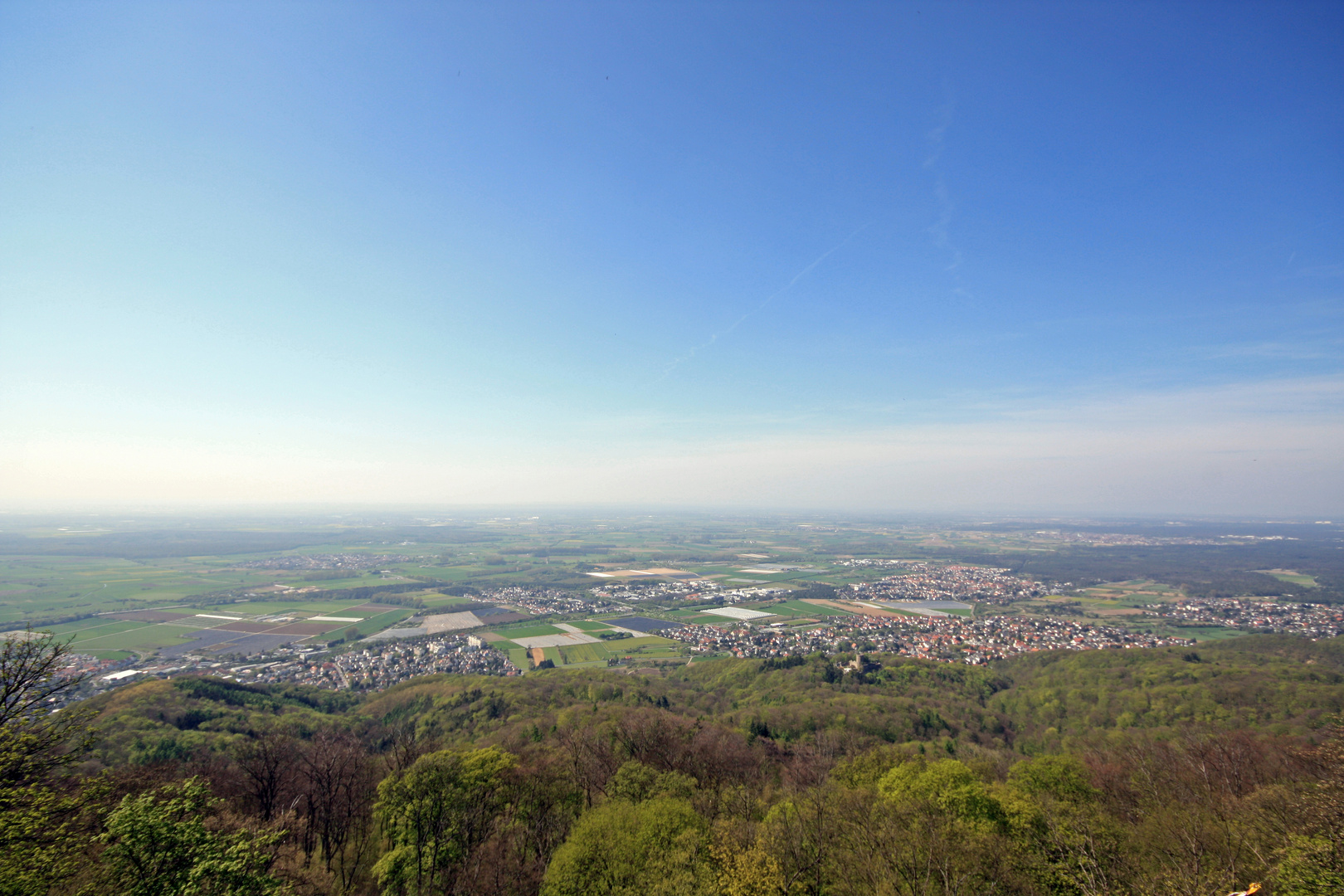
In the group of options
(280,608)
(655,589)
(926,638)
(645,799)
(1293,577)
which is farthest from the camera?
(1293,577)

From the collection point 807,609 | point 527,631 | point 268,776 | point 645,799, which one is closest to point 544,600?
point 527,631

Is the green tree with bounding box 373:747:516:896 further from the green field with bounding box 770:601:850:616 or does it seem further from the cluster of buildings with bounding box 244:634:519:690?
the green field with bounding box 770:601:850:616

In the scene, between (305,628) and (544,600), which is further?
(544,600)

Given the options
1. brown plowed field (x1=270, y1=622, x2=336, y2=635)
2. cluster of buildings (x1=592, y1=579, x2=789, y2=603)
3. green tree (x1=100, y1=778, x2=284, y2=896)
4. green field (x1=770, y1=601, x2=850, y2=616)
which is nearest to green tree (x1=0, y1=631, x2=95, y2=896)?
green tree (x1=100, y1=778, x2=284, y2=896)

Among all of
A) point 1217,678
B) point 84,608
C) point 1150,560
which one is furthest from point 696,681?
point 1150,560

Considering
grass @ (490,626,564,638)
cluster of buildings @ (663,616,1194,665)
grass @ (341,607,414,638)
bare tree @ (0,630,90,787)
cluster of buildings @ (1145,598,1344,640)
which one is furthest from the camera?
grass @ (490,626,564,638)

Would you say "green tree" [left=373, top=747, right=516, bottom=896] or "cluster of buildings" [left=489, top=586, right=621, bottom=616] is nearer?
"green tree" [left=373, top=747, right=516, bottom=896]

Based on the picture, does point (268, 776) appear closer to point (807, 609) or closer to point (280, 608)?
point (280, 608)

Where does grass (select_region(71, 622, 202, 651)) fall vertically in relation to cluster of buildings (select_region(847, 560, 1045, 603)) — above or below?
above
